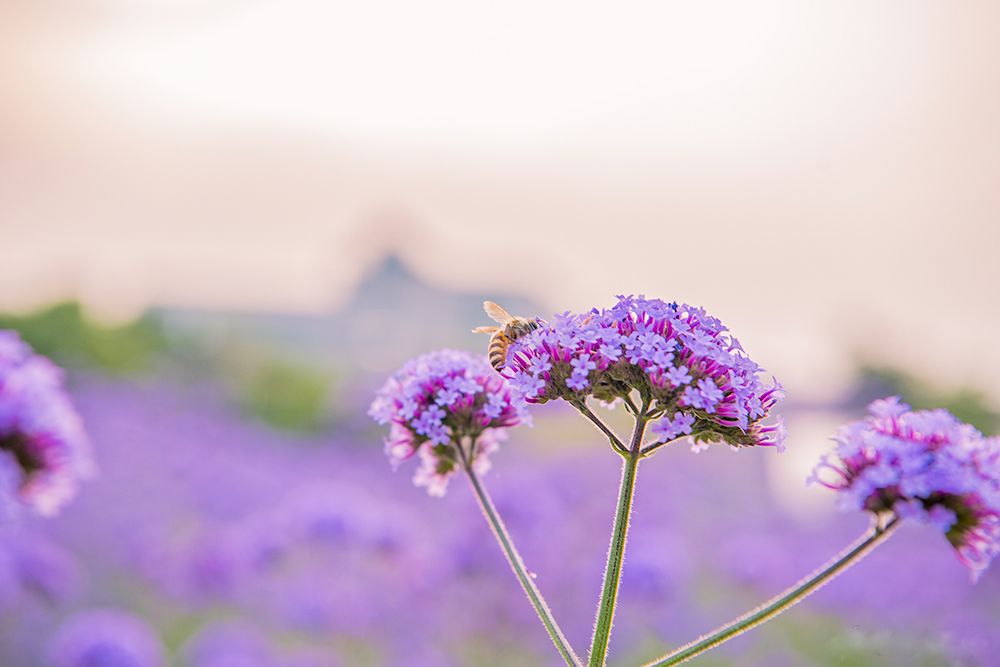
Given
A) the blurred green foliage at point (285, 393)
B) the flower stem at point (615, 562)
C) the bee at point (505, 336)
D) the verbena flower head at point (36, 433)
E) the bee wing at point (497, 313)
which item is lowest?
the blurred green foliage at point (285, 393)

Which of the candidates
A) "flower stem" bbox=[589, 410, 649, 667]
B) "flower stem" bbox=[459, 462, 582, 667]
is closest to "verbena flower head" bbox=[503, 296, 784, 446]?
"flower stem" bbox=[589, 410, 649, 667]

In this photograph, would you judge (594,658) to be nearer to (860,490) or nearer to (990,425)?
(860,490)

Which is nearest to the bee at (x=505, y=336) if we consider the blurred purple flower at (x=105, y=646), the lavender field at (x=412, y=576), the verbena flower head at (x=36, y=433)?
the verbena flower head at (x=36, y=433)

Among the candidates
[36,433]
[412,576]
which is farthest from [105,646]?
[36,433]

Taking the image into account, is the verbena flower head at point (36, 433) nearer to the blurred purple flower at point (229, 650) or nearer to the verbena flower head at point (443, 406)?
the verbena flower head at point (443, 406)

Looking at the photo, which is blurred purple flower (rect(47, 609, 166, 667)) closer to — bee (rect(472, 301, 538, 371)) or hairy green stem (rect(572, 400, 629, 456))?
bee (rect(472, 301, 538, 371))

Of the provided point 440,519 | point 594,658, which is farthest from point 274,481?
point 594,658
